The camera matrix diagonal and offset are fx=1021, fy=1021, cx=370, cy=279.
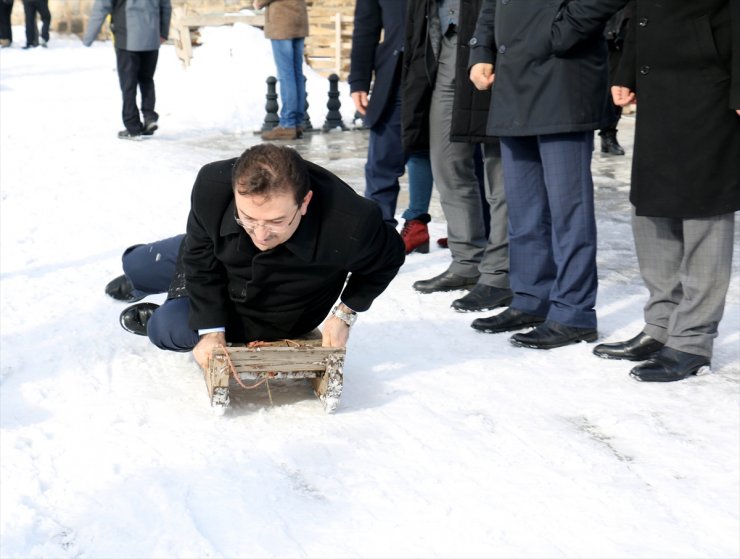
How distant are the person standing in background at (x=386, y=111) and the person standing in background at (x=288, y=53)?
4876mm

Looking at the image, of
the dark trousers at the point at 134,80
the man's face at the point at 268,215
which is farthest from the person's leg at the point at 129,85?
the man's face at the point at 268,215

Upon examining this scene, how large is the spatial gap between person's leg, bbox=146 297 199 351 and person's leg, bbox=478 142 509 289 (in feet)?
5.78

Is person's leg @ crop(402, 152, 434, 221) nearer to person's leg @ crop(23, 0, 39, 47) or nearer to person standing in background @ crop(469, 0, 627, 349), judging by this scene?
person standing in background @ crop(469, 0, 627, 349)

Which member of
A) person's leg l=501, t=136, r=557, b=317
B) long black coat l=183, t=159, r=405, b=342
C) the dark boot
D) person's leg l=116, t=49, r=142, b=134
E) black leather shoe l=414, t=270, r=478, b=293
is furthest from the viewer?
person's leg l=116, t=49, r=142, b=134

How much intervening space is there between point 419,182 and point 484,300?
3.87 feet

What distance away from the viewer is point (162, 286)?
4.40m

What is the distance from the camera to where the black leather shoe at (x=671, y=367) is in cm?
392

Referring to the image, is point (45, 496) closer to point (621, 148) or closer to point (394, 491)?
point (394, 491)

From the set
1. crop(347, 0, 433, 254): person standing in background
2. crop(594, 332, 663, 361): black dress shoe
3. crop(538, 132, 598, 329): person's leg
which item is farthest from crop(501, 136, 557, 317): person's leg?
crop(347, 0, 433, 254): person standing in background

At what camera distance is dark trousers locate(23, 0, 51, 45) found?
20109mm

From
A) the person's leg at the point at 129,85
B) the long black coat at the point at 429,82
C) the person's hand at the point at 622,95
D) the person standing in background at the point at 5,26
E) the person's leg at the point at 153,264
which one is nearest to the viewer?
the person's hand at the point at 622,95

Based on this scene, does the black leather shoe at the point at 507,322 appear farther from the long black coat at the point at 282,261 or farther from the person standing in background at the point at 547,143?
the long black coat at the point at 282,261

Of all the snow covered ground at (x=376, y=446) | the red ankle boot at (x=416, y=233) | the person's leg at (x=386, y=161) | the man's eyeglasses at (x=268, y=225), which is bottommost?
the snow covered ground at (x=376, y=446)

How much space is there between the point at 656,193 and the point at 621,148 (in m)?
6.40
